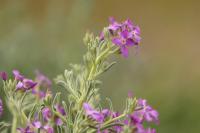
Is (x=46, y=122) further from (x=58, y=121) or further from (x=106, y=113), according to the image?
(x=106, y=113)

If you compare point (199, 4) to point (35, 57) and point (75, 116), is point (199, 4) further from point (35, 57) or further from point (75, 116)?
point (75, 116)

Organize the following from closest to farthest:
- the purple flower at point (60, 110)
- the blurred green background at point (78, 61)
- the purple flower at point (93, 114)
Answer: the purple flower at point (93, 114), the purple flower at point (60, 110), the blurred green background at point (78, 61)

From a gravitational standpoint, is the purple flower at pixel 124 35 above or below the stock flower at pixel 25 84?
above

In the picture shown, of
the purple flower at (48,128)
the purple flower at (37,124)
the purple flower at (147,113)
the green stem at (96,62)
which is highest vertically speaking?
the green stem at (96,62)

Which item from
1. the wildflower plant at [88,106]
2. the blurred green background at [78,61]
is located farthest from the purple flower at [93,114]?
the blurred green background at [78,61]

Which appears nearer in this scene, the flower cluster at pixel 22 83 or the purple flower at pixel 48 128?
the purple flower at pixel 48 128

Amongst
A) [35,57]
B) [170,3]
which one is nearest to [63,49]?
[35,57]

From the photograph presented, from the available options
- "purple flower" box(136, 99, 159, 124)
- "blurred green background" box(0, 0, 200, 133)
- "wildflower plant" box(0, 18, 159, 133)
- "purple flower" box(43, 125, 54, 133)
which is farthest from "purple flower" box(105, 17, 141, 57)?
"blurred green background" box(0, 0, 200, 133)

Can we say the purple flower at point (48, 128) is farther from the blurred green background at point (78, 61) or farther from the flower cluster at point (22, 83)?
the blurred green background at point (78, 61)

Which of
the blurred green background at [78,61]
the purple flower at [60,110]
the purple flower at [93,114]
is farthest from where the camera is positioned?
the blurred green background at [78,61]
